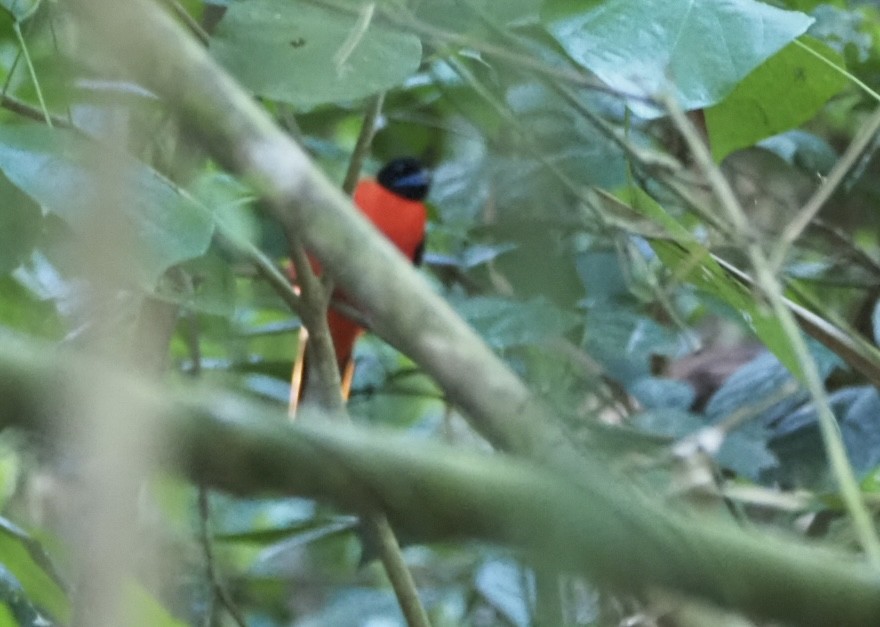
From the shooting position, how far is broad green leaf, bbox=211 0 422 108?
0.82 m

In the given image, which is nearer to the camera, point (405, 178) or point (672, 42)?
point (672, 42)

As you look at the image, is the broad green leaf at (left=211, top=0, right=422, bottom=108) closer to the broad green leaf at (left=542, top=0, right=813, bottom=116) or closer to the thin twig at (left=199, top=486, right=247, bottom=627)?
the broad green leaf at (left=542, top=0, right=813, bottom=116)

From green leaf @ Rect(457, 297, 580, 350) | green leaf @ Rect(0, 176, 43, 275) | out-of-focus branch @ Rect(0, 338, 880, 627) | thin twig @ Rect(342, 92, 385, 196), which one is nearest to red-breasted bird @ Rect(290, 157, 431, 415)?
green leaf @ Rect(457, 297, 580, 350)

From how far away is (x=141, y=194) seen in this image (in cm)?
76

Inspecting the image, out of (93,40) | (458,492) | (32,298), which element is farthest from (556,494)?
(32,298)

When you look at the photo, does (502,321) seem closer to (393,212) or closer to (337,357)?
(337,357)

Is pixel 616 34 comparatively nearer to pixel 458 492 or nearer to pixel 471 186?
pixel 458 492

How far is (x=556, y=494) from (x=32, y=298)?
3.06 ft

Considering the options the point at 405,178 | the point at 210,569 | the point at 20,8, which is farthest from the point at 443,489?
the point at 405,178

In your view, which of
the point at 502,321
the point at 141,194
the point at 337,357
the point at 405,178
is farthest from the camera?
the point at 405,178

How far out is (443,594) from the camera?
59.7 inches

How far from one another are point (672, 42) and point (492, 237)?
0.42m

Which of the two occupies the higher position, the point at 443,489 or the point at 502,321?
the point at 443,489

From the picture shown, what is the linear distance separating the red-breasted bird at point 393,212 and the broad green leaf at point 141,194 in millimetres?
892
